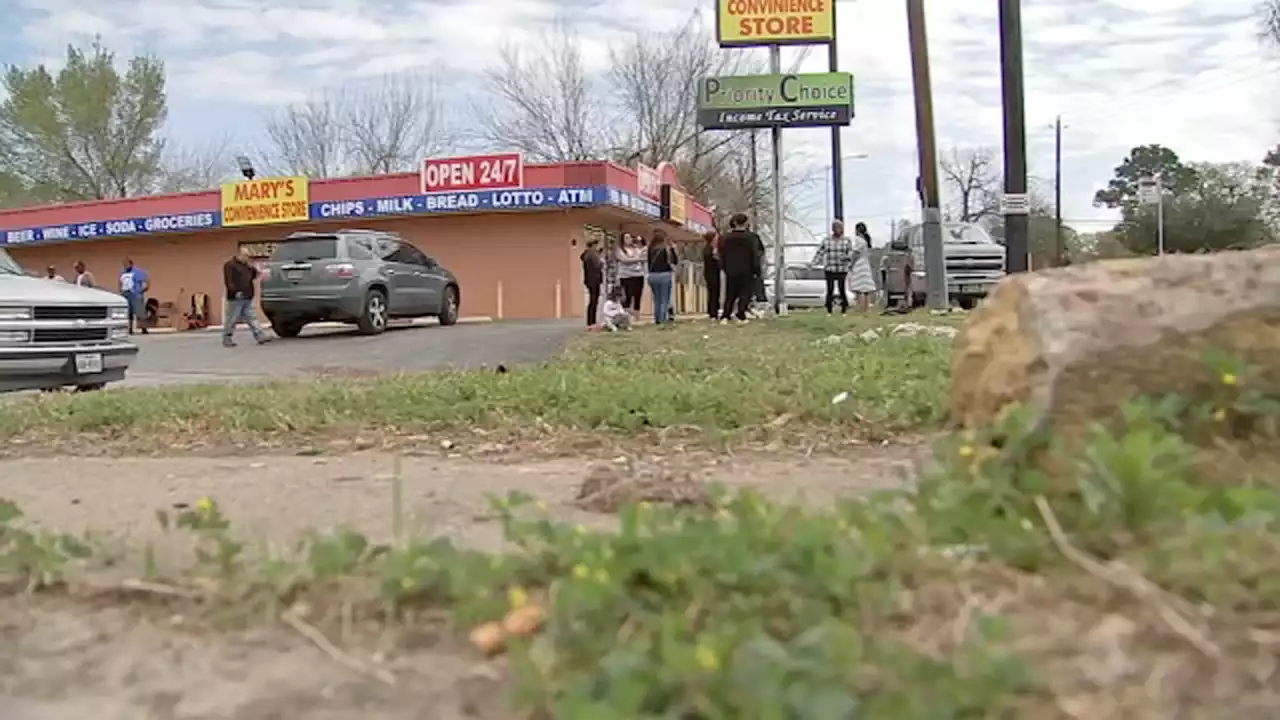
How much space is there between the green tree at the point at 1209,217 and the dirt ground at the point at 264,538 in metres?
47.7

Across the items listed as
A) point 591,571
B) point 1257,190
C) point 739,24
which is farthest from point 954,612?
point 1257,190

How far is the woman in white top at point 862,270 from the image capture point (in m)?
20.5

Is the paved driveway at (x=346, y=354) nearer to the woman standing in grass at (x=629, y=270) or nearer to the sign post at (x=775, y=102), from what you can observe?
the woman standing in grass at (x=629, y=270)

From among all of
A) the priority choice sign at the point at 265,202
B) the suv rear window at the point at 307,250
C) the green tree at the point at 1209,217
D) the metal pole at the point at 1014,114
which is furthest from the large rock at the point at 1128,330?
the green tree at the point at 1209,217

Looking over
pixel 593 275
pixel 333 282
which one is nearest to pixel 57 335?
pixel 333 282

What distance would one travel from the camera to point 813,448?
16.3 ft

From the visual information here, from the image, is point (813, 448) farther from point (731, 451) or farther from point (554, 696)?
point (554, 696)

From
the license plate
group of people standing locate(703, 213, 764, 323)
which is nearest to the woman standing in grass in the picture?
group of people standing locate(703, 213, 764, 323)

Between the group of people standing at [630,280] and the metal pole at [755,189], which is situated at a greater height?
the metal pole at [755,189]

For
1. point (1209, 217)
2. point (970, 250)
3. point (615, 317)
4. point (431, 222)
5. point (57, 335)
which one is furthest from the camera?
point (1209, 217)

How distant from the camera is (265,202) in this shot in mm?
31250

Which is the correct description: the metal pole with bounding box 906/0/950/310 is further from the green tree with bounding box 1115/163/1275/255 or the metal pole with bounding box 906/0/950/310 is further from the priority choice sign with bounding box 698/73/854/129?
the green tree with bounding box 1115/163/1275/255

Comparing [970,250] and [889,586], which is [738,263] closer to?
[970,250]

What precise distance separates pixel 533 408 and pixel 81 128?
4910 centimetres
